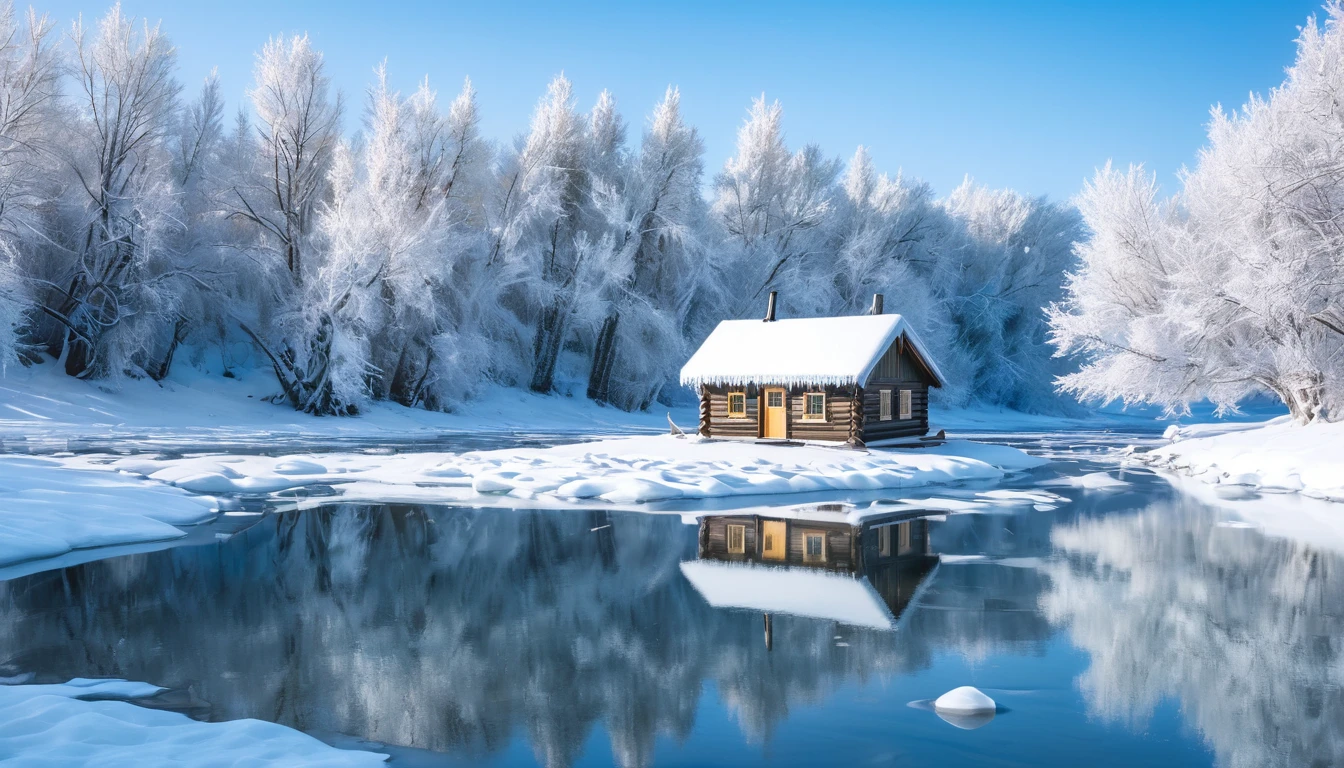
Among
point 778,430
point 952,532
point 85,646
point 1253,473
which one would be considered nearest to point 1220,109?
point 1253,473

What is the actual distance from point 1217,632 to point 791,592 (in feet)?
13.1

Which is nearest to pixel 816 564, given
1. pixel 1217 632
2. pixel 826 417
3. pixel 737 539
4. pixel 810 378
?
pixel 737 539

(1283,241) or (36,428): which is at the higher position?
(1283,241)

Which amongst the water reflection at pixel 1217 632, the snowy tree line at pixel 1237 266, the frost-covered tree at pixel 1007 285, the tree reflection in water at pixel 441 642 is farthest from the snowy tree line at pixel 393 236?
the water reflection at pixel 1217 632

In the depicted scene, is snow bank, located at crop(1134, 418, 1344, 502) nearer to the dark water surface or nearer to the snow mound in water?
the dark water surface

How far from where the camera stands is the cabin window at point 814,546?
11.9m

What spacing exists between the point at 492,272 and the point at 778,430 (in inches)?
632

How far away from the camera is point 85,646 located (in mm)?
7844

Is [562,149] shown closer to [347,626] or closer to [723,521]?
[723,521]

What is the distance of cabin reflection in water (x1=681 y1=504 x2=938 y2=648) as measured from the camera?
31.1ft

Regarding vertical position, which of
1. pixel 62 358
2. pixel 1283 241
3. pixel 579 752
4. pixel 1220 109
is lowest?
pixel 579 752

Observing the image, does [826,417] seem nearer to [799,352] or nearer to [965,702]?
[799,352]

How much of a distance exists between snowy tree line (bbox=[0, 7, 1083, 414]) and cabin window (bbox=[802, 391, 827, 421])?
1259cm

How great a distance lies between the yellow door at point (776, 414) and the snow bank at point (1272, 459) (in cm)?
1060
